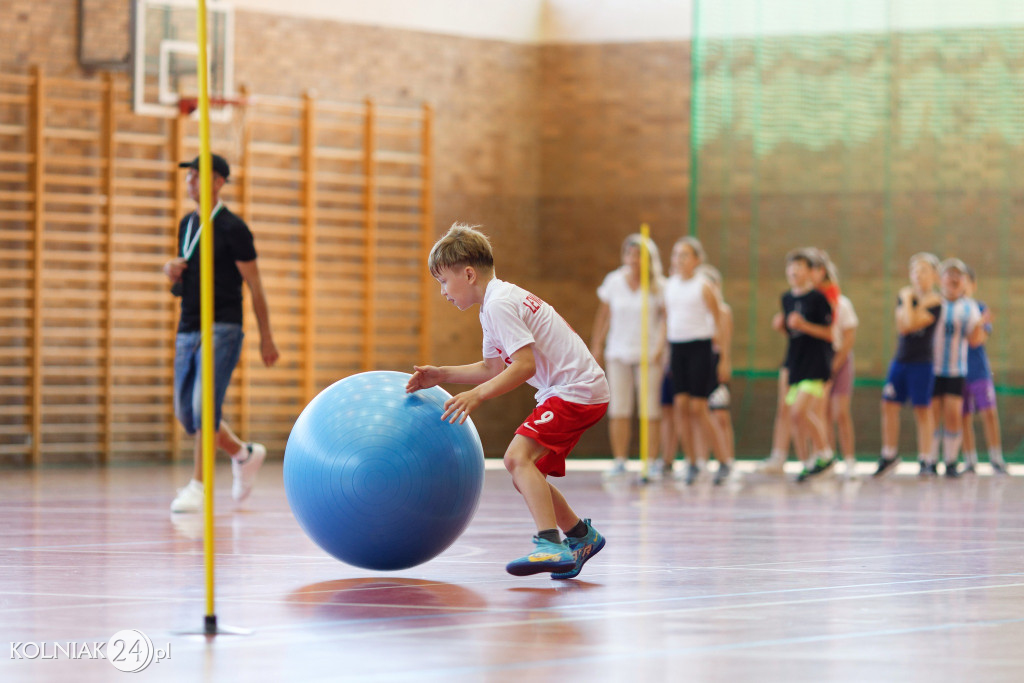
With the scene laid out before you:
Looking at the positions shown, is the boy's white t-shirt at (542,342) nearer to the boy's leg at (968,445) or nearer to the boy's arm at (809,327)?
the boy's arm at (809,327)

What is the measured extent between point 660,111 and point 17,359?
730cm

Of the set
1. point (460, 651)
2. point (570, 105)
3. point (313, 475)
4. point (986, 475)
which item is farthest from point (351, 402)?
point (570, 105)

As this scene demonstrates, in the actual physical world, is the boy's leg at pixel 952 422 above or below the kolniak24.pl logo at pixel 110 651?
below

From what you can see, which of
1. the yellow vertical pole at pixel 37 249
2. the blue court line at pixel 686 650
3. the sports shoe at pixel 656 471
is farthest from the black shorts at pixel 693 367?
the yellow vertical pole at pixel 37 249

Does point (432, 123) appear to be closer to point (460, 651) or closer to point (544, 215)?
point (544, 215)

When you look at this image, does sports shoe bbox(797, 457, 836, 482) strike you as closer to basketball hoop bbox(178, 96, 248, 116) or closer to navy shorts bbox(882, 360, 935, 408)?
navy shorts bbox(882, 360, 935, 408)

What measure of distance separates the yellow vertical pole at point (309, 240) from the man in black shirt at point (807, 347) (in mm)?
5371

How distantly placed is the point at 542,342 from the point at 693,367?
4.99 meters

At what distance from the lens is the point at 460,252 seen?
177 inches

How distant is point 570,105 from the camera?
48.9 ft

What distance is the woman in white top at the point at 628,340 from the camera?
395 inches

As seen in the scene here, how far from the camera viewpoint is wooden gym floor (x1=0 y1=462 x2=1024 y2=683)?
10.1 feet

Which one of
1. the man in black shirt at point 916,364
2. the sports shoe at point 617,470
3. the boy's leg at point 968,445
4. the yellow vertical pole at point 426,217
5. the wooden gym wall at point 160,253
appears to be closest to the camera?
the sports shoe at point 617,470

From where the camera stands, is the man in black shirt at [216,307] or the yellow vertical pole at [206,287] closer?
the yellow vertical pole at [206,287]
